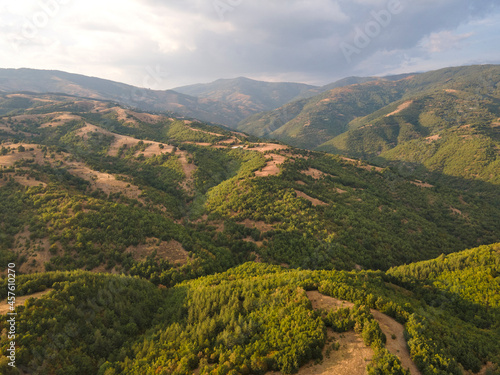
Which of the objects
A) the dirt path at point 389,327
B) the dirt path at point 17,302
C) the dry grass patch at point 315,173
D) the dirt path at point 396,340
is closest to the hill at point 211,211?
the dry grass patch at point 315,173

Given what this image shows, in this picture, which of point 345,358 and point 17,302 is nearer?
point 345,358

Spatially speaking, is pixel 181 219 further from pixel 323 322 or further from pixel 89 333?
pixel 323 322

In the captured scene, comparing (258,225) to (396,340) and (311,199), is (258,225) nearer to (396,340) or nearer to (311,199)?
(311,199)

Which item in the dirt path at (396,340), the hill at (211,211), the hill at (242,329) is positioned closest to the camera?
the dirt path at (396,340)

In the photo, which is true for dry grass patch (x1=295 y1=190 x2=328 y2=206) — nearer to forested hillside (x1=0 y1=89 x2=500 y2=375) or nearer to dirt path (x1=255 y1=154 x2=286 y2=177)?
forested hillside (x1=0 y1=89 x2=500 y2=375)

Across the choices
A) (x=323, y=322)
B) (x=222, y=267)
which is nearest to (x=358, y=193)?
(x=222, y=267)

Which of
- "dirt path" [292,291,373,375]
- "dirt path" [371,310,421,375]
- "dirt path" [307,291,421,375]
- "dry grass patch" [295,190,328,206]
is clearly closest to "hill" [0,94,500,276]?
"dry grass patch" [295,190,328,206]

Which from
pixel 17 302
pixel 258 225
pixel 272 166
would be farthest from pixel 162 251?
pixel 272 166

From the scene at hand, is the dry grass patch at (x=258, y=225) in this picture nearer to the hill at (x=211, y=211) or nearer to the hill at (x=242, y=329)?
the hill at (x=211, y=211)
